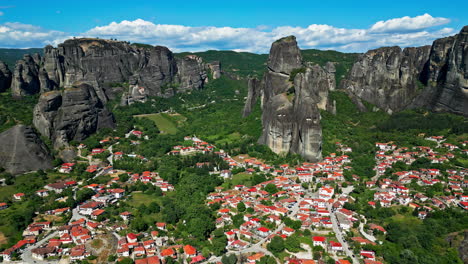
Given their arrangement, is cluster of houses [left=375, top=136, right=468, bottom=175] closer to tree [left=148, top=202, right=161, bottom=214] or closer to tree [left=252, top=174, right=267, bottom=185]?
tree [left=252, top=174, right=267, bottom=185]

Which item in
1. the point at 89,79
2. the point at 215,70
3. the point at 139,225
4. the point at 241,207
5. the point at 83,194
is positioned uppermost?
the point at 89,79

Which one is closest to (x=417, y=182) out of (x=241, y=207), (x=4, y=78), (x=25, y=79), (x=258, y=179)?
(x=258, y=179)

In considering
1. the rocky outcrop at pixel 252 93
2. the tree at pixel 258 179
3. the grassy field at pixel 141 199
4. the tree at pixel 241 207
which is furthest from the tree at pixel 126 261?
the rocky outcrop at pixel 252 93

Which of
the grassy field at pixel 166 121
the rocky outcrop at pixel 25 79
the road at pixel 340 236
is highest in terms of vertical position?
the rocky outcrop at pixel 25 79

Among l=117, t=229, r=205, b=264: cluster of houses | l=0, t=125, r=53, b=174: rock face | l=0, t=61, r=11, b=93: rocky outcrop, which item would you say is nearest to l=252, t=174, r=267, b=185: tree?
l=117, t=229, r=205, b=264: cluster of houses

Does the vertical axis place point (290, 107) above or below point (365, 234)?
above

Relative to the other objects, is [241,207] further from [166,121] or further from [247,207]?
[166,121]

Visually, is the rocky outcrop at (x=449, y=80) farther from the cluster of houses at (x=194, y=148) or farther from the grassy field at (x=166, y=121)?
the grassy field at (x=166, y=121)
